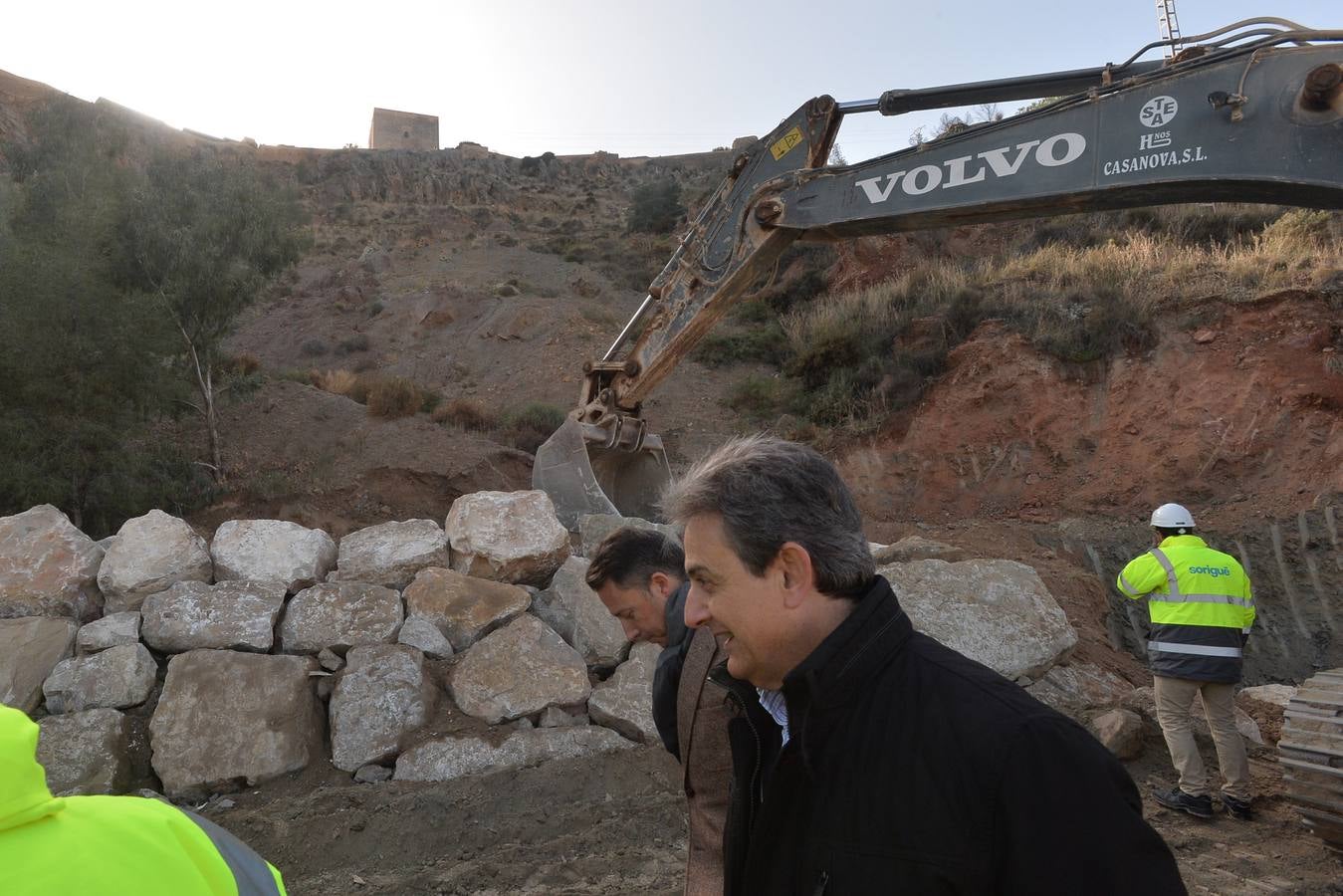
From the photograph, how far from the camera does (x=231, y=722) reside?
553 centimetres

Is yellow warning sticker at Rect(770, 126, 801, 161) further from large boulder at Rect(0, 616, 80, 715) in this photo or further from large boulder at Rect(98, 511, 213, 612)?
→ large boulder at Rect(0, 616, 80, 715)

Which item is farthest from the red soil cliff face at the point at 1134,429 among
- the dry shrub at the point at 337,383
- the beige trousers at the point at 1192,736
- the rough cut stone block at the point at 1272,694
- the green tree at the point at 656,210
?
the green tree at the point at 656,210

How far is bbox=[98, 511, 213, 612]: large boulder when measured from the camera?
622cm

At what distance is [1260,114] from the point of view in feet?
14.9

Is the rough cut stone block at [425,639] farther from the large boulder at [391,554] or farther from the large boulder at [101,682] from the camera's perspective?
the large boulder at [101,682]

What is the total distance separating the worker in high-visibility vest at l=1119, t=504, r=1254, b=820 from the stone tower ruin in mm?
60536

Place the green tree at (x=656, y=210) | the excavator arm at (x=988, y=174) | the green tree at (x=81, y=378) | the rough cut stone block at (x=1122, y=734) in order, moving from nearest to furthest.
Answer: the excavator arm at (x=988, y=174) < the rough cut stone block at (x=1122, y=734) < the green tree at (x=81, y=378) < the green tree at (x=656, y=210)

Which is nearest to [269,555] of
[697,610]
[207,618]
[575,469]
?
[207,618]

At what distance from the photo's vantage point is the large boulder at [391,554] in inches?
266

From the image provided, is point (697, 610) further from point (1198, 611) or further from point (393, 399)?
point (393, 399)

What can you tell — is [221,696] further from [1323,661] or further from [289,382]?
[289,382]

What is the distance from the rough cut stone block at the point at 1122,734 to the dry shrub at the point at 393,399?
1120 cm

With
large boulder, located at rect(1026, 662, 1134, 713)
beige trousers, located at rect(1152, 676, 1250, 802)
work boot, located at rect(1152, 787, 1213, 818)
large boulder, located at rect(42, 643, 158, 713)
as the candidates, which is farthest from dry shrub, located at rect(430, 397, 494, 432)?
work boot, located at rect(1152, 787, 1213, 818)

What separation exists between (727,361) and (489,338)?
672 centimetres
